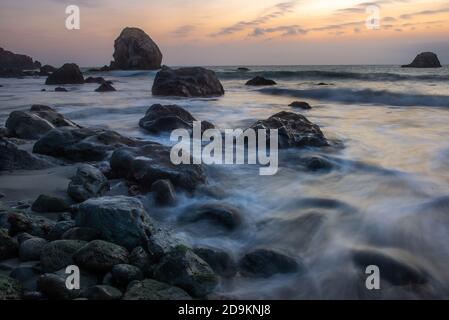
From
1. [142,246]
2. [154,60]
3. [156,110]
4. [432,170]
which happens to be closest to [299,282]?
[142,246]

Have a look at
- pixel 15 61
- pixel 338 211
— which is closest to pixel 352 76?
pixel 338 211

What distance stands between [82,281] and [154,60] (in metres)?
47.9

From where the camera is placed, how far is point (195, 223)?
13.0 ft

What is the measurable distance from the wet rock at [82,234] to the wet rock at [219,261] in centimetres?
78

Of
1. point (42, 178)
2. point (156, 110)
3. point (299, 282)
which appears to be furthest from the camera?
point (156, 110)

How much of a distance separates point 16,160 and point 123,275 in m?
3.13

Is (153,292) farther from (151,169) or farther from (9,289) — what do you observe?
(151,169)

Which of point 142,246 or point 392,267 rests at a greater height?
point 142,246

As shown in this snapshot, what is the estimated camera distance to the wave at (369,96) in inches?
575

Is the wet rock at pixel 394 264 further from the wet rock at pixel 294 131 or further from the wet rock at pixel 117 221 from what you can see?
the wet rock at pixel 294 131

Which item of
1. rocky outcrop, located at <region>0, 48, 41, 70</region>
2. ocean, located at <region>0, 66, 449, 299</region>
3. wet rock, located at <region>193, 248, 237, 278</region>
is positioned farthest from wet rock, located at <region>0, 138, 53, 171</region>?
rocky outcrop, located at <region>0, 48, 41, 70</region>

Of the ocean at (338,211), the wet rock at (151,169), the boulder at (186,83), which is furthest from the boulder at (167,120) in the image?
the boulder at (186,83)
